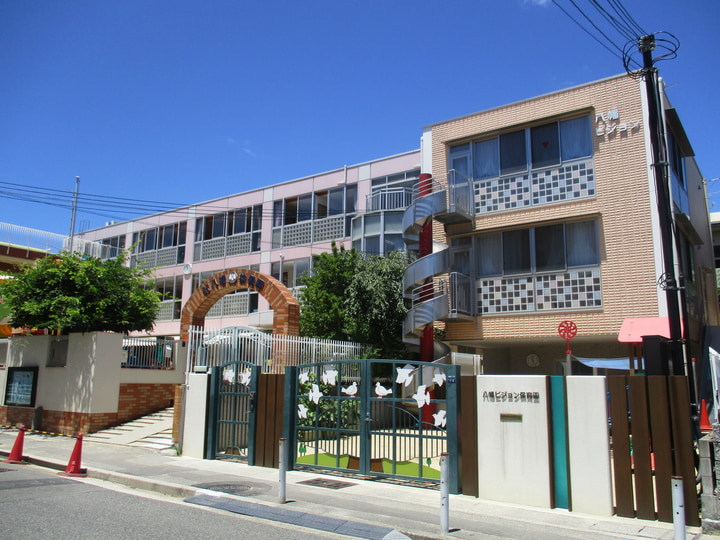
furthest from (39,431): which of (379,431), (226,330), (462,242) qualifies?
(462,242)

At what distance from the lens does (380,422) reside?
431 inches

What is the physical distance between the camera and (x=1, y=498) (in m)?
8.85

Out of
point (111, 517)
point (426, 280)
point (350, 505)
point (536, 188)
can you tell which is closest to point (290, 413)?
point (350, 505)

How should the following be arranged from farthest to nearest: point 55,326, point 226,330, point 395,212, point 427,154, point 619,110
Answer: point 395,212 < point 427,154 < point 55,326 < point 619,110 < point 226,330

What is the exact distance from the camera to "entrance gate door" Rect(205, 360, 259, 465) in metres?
13.0

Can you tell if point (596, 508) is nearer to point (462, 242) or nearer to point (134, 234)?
point (462, 242)

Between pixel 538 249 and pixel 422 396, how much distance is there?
885 centimetres

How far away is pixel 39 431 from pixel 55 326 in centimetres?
340

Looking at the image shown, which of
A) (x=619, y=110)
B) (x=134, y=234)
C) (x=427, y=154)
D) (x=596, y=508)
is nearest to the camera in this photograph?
(x=596, y=508)

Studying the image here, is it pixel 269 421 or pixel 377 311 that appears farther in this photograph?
pixel 377 311

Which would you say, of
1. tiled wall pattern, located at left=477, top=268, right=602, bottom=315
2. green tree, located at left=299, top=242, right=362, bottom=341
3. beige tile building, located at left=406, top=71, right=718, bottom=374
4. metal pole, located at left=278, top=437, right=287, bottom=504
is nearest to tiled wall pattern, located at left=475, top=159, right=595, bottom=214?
beige tile building, located at left=406, top=71, right=718, bottom=374

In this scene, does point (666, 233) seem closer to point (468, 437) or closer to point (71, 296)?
point (468, 437)

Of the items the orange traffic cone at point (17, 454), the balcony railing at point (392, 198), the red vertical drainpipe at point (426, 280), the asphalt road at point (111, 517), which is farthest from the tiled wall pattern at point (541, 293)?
the orange traffic cone at point (17, 454)

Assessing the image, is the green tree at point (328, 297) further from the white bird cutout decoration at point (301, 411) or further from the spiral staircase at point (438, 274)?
the white bird cutout decoration at point (301, 411)
